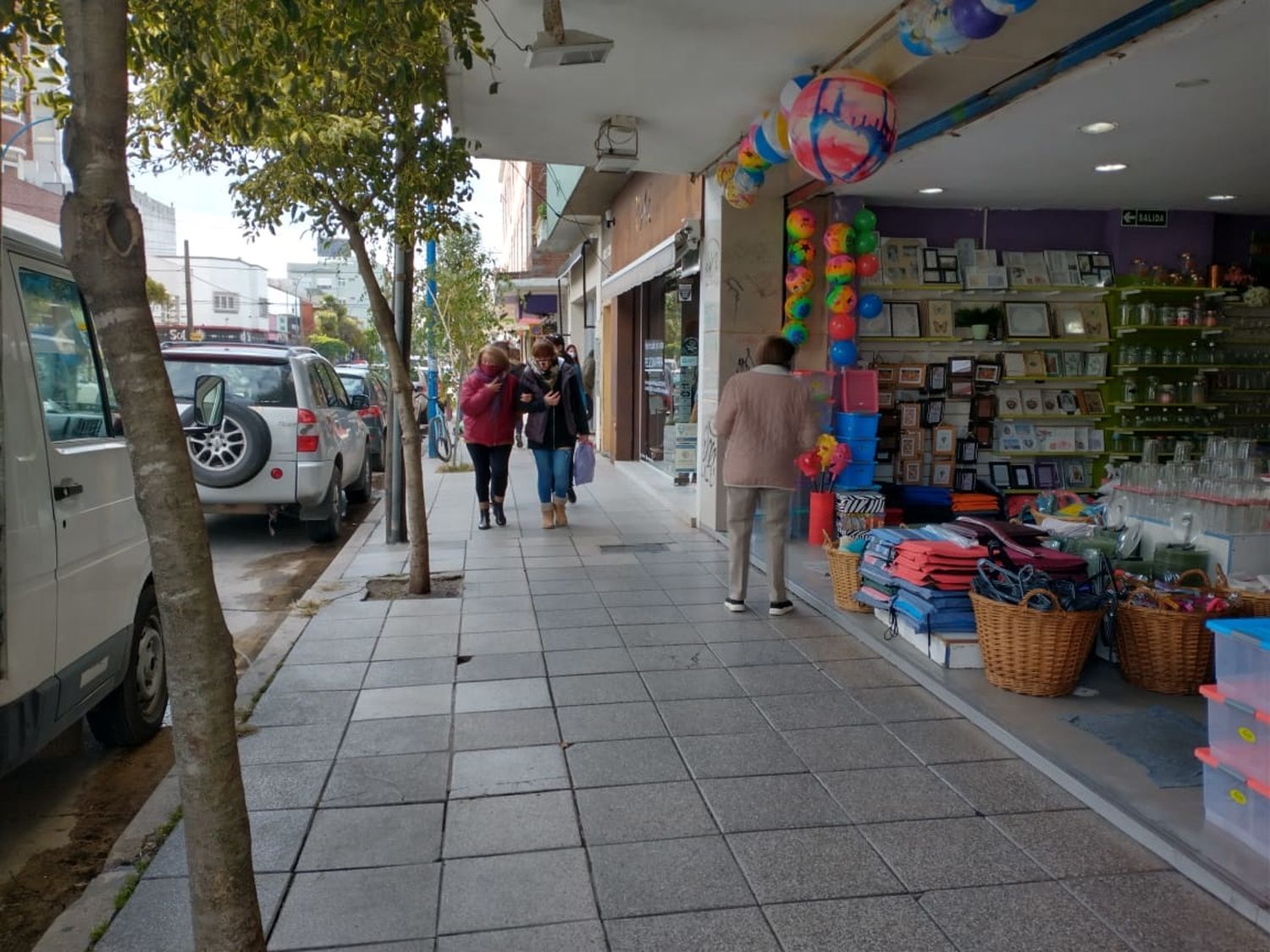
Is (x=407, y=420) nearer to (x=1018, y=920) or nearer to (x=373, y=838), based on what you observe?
(x=373, y=838)

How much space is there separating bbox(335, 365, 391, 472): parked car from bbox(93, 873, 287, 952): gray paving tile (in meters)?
10.1

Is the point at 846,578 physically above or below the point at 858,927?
above

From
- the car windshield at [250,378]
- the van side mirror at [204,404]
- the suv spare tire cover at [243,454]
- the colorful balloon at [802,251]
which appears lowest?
the suv spare tire cover at [243,454]

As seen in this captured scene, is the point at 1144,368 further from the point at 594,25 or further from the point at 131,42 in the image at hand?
the point at 131,42

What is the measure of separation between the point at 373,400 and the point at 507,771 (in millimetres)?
12873

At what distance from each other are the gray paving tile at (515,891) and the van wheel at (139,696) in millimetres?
1849

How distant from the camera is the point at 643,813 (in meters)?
3.54

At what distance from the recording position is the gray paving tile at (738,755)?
3910 mm

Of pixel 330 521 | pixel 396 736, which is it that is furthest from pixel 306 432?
pixel 396 736

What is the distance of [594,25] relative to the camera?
5496mm

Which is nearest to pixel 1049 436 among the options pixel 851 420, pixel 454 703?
pixel 851 420

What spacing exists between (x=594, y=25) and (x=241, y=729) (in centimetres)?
421

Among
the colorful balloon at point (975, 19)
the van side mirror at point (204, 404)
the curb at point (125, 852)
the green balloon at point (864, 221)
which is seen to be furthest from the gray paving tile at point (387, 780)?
the green balloon at point (864, 221)

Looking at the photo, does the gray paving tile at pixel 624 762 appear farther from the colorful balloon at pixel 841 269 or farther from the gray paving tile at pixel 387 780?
the colorful balloon at pixel 841 269
